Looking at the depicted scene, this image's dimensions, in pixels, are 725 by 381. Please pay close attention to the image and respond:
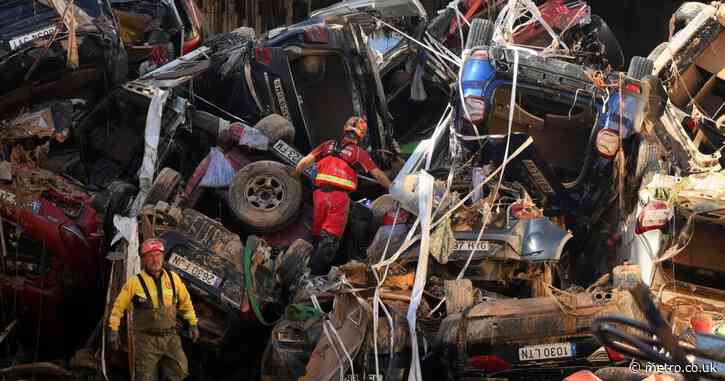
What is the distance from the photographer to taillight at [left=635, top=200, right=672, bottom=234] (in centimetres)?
942

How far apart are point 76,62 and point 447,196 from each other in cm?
424

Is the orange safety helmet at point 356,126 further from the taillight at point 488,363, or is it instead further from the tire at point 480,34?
the taillight at point 488,363

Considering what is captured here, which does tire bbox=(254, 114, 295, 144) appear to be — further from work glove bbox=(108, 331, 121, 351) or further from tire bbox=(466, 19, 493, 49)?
work glove bbox=(108, 331, 121, 351)

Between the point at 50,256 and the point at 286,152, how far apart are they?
9.65ft

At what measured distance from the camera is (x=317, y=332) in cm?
953

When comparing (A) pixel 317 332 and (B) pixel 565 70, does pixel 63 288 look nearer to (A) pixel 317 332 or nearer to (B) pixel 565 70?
(A) pixel 317 332

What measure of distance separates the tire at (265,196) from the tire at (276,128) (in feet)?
2.12

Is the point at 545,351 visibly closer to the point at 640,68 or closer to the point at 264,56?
the point at 640,68

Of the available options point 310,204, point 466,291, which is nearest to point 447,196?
point 466,291

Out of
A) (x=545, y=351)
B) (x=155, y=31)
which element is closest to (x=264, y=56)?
(x=155, y=31)

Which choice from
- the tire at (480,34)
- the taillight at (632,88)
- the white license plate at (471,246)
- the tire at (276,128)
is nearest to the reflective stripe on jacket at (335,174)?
the tire at (276,128)

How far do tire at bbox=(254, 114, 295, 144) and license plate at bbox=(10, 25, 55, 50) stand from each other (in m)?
2.34

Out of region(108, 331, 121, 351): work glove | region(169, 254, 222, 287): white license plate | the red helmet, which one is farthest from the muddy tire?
region(108, 331, 121, 351): work glove

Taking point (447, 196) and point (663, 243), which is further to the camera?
point (447, 196)
